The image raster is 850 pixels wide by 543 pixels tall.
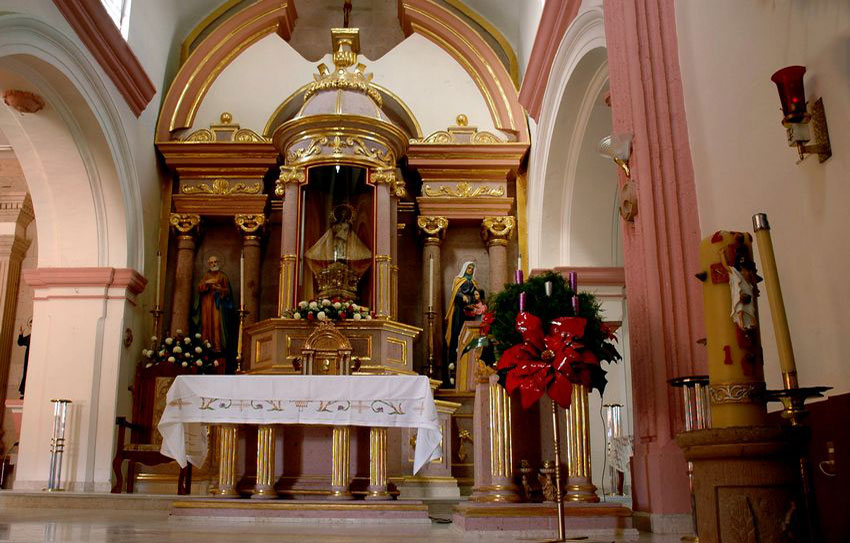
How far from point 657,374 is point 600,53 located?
401 cm

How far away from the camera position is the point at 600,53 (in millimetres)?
7625

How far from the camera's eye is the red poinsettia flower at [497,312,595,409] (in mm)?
3988

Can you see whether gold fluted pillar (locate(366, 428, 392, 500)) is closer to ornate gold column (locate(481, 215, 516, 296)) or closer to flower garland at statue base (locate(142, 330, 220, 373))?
flower garland at statue base (locate(142, 330, 220, 373))

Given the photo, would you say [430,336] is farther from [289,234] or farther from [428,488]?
[428,488]

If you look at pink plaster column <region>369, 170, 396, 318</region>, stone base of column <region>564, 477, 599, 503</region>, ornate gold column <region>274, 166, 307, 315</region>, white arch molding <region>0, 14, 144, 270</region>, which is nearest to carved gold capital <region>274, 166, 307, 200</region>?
ornate gold column <region>274, 166, 307, 315</region>

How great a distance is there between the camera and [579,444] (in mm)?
4527

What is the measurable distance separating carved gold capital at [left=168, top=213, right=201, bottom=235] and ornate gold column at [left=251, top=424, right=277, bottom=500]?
524cm

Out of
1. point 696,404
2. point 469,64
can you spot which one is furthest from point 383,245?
point 696,404

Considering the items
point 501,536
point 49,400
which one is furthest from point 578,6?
point 49,400

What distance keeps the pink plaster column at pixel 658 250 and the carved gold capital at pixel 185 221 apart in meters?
6.92

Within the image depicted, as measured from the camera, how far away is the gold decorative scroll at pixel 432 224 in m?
10.8

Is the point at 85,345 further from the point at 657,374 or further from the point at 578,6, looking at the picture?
the point at 657,374

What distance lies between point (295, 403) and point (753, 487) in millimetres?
4187

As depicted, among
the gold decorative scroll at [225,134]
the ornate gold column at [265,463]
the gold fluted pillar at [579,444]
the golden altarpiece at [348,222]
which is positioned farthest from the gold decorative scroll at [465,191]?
the gold fluted pillar at [579,444]
